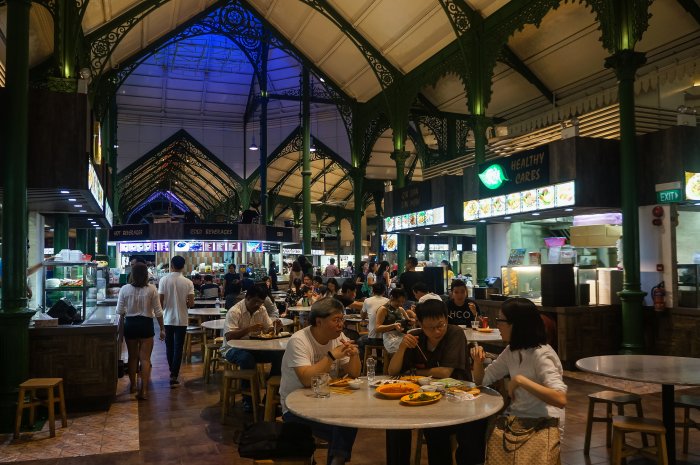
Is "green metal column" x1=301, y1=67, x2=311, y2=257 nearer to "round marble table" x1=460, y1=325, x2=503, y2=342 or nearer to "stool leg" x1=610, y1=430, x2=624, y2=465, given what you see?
"round marble table" x1=460, y1=325, x2=503, y2=342

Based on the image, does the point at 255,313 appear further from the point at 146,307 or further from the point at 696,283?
the point at 696,283

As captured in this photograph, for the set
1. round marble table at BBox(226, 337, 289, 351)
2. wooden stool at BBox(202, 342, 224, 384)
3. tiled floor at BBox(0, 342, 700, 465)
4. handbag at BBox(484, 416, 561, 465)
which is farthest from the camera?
wooden stool at BBox(202, 342, 224, 384)

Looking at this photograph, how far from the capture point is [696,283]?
7.81 metres

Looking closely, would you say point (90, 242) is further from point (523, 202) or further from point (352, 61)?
point (523, 202)

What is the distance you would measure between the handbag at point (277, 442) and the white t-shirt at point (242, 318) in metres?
2.64

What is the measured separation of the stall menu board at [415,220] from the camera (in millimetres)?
12199

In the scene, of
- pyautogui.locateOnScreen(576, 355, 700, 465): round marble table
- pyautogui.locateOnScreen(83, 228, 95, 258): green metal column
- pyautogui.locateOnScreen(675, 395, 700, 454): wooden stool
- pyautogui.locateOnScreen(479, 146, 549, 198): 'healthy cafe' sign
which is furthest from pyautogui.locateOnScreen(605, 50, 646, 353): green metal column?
pyautogui.locateOnScreen(83, 228, 95, 258): green metal column

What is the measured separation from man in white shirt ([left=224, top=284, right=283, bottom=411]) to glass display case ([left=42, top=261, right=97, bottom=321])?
2.59 meters

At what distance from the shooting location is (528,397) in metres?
3.01

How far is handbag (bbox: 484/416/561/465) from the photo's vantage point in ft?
9.34

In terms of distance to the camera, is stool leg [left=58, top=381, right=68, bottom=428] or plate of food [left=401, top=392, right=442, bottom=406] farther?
stool leg [left=58, top=381, right=68, bottom=428]

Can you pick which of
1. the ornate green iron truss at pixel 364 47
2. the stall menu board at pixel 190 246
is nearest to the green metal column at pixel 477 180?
the ornate green iron truss at pixel 364 47

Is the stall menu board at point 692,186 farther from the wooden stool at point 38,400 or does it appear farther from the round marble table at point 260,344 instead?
the wooden stool at point 38,400

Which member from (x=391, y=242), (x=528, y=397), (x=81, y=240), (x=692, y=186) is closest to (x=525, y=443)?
(x=528, y=397)
